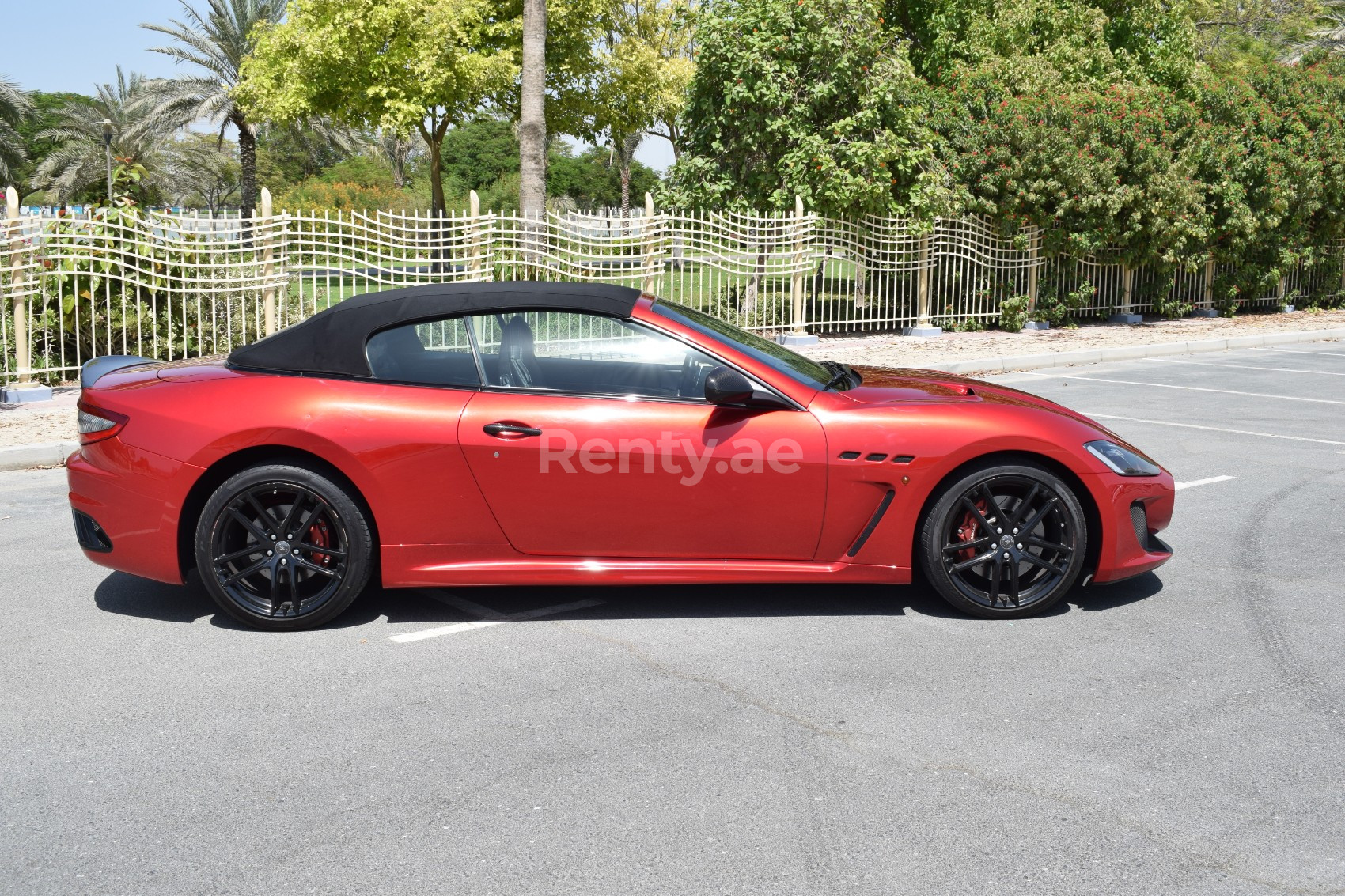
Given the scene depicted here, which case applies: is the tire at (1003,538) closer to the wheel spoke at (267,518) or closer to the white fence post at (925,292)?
the wheel spoke at (267,518)

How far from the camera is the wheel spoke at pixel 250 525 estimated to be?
487 cm

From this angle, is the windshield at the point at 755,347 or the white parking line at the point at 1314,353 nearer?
the windshield at the point at 755,347

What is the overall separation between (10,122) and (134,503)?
46566 mm

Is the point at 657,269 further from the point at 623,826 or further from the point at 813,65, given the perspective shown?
the point at 623,826

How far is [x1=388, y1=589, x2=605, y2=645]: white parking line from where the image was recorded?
4988 mm

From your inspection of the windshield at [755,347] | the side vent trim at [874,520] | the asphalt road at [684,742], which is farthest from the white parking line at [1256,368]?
the side vent trim at [874,520]

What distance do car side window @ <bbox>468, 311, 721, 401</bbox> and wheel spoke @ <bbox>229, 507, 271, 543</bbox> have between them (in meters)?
1.11

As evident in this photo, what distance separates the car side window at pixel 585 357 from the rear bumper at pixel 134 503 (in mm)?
1336

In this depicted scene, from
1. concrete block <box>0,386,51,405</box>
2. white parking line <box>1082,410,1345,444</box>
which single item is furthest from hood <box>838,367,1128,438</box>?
concrete block <box>0,386,51,405</box>

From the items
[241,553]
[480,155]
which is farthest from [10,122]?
[241,553]

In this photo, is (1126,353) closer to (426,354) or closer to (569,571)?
(569,571)

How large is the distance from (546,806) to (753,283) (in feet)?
47.7

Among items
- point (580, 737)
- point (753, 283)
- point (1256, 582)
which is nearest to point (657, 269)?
point (753, 283)

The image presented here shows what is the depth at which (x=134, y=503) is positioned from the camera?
4949mm
